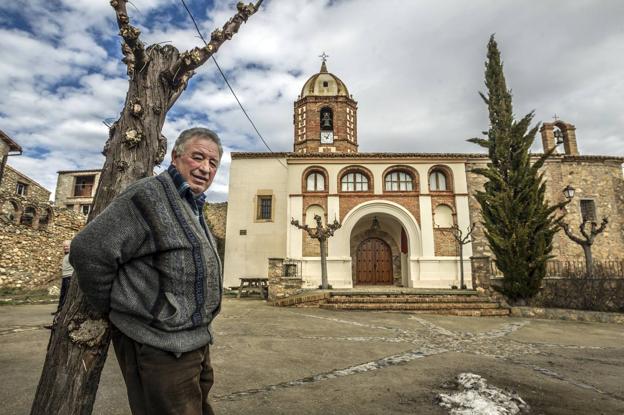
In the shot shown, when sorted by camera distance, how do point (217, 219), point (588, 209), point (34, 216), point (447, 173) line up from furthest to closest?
point (217, 219), point (588, 209), point (447, 173), point (34, 216)

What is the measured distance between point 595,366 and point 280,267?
852cm

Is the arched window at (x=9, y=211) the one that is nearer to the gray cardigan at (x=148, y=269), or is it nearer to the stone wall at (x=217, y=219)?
the stone wall at (x=217, y=219)

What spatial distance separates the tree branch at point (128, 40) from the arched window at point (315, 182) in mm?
15215

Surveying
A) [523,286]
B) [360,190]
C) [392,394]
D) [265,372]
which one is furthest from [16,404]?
[360,190]

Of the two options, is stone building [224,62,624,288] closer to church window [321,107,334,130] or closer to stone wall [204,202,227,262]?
stone wall [204,202,227,262]

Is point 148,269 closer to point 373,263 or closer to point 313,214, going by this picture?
point 313,214

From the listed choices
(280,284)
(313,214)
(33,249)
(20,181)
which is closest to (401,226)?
(313,214)

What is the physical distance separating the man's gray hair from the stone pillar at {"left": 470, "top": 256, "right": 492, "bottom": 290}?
12380 mm

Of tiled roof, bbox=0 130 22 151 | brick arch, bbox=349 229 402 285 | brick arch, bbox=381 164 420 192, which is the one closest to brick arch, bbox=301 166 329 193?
brick arch, bbox=381 164 420 192

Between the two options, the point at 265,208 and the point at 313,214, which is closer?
the point at 313,214

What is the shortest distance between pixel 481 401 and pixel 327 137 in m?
20.3

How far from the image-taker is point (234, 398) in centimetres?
293

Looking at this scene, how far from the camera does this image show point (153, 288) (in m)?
1.36

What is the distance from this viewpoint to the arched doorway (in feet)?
59.3
